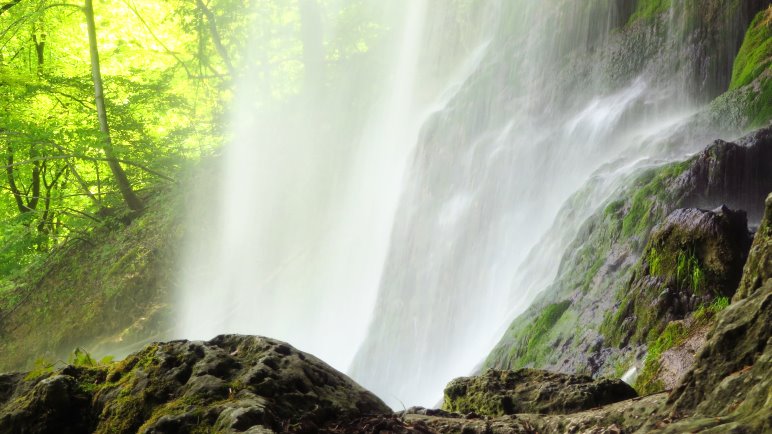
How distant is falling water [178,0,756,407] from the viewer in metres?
9.30

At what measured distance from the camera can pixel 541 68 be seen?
12.2m

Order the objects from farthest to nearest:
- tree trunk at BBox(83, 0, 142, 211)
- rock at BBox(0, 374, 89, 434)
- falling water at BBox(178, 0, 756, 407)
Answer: tree trunk at BBox(83, 0, 142, 211)
falling water at BBox(178, 0, 756, 407)
rock at BBox(0, 374, 89, 434)

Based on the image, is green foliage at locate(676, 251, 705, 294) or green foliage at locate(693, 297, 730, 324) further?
green foliage at locate(676, 251, 705, 294)

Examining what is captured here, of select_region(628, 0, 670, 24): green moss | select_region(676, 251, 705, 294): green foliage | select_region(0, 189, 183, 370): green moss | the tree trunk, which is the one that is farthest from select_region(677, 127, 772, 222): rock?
select_region(0, 189, 183, 370): green moss

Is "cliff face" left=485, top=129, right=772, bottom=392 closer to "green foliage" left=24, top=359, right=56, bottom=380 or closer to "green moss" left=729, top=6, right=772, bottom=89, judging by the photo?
"green moss" left=729, top=6, right=772, bottom=89

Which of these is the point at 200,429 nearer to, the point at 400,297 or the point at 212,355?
the point at 212,355

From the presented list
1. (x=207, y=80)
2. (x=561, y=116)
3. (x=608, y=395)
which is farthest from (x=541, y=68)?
(x=207, y=80)

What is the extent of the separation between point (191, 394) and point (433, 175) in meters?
11.4

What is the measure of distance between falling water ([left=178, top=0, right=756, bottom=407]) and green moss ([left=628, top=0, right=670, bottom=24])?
222mm

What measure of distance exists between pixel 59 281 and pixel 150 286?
2520mm

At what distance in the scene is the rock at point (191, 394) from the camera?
2520 mm

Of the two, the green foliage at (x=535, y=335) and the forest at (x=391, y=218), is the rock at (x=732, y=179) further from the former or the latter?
the green foliage at (x=535, y=335)

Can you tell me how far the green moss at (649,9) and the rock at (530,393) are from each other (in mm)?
7671

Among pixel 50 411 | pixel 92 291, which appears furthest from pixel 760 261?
Answer: pixel 92 291
